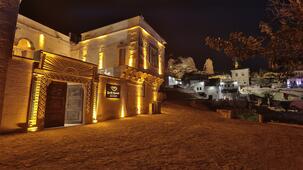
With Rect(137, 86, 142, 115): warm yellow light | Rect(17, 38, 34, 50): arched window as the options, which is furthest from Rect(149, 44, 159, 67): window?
Rect(17, 38, 34, 50): arched window

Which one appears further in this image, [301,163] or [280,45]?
[280,45]

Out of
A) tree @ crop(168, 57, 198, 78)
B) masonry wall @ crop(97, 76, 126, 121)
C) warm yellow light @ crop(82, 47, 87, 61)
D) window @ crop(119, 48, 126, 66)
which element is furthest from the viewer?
tree @ crop(168, 57, 198, 78)

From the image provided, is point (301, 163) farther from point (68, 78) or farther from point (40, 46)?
point (40, 46)

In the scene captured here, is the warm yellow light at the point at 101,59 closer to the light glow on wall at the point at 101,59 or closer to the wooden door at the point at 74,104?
the light glow on wall at the point at 101,59

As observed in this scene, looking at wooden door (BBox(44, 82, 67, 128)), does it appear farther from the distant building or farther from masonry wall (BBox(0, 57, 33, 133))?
the distant building

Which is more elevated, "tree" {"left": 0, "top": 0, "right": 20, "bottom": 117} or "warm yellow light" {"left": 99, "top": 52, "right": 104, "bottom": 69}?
"warm yellow light" {"left": 99, "top": 52, "right": 104, "bottom": 69}

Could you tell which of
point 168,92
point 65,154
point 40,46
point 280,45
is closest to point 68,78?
point 65,154

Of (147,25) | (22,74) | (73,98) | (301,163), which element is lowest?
(301,163)

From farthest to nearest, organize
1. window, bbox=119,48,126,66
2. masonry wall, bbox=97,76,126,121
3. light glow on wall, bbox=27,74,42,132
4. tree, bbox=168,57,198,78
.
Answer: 1. tree, bbox=168,57,198,78
2. window, bbox=119,48,126,66
3. masonry wall, bbox=97,76,126,121
4. light glow on wall, bbox=27,74,42,132

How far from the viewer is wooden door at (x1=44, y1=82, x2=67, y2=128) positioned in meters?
9.50

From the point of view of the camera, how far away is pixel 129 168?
3928 millimetres

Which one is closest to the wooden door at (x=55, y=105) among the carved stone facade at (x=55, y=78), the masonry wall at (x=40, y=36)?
the carved stone facade at (x=55, y=78)

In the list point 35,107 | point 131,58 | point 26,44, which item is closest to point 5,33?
point 35,107

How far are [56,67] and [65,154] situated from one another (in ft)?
20.6
